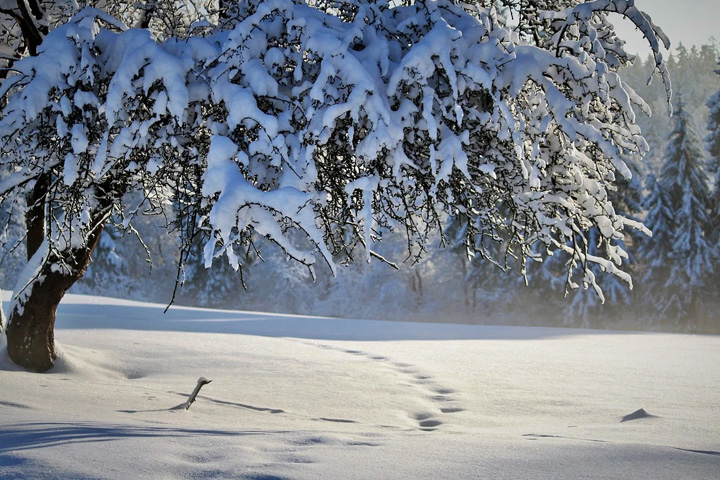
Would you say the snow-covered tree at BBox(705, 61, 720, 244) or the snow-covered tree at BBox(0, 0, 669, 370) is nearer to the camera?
the snow-covered tree at BBox(0, 0, 669, 370)

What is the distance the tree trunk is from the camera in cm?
798

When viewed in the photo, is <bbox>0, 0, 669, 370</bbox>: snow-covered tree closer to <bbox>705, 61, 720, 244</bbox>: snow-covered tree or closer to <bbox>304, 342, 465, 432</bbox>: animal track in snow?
<bbox>304, 342, 465, 432</bbox>: animal track in snow

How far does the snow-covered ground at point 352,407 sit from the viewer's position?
3.99m

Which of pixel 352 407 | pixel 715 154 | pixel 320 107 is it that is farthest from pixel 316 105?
pixel 715 154

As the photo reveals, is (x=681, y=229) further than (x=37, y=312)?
Yes

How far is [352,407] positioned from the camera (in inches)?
291

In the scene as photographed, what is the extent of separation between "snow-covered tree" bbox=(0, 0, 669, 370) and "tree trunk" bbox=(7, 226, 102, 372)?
223cm

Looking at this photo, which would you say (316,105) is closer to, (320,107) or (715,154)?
(320,107)

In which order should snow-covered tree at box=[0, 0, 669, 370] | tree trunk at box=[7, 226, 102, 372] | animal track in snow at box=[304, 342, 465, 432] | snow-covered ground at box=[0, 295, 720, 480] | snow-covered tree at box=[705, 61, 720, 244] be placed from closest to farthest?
snow-covered ground at box=[0, 295, 720, 480], snow-covered tree at box=[0, 0, 669, 370], animal track in snow at box=[304, 342, 465, 432], tree trunk at box=[7, 226, 102, 372], snow-covered tree at box=[705, 61, 720, 244]

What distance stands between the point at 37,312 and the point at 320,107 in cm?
506

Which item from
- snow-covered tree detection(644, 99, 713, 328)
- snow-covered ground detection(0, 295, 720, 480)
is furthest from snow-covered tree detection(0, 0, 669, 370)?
snow-covered tree detection(644, 99, 713, 328)

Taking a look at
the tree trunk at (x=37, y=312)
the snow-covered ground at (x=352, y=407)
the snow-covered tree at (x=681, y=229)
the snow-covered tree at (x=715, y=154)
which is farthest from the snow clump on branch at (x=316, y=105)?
the snow-covered tree at (x=681, y=229)

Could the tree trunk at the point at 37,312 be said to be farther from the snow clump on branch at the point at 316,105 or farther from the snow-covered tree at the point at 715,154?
the snow-covered tree at the point at 715,154

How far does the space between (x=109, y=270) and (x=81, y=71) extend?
3696 cm
